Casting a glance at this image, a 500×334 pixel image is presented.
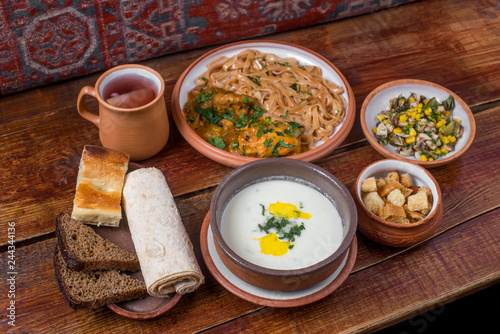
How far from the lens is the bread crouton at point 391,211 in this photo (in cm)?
213

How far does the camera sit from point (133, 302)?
196 cm

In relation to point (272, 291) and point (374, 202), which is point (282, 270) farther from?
point (374, 202)

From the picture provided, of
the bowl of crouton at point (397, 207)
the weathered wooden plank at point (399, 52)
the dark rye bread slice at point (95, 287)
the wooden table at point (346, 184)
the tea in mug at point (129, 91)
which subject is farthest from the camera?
the weathered wooden plank at point (399, 52)

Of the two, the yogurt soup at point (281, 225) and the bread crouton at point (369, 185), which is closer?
the yogurt soup at point (281, 225)

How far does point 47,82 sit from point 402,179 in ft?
6.29

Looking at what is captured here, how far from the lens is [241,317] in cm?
203

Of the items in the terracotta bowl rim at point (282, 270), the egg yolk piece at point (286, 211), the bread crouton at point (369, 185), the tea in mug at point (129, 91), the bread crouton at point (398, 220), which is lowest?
the bread crouton at point (398, 220)

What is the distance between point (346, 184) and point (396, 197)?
0.32m

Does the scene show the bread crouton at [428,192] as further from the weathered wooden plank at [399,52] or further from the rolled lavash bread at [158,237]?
the rolled lavash bread at [158,237]

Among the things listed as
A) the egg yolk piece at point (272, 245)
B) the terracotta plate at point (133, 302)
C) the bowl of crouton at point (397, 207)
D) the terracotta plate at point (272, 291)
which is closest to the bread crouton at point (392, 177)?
the bowl of crouton at point (397, 207)

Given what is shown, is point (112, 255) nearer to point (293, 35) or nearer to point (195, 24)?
point (195, 24)

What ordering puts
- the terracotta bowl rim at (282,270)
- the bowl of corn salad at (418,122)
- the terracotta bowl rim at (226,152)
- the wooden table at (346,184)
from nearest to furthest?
the terracotta bowl rim at (282,270) < the wooden table at (346,184) < the terracotta bowl rim at (226,152) < the bowl of corn salad at (418,122)

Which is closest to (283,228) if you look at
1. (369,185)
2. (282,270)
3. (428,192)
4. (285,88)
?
(282,270)

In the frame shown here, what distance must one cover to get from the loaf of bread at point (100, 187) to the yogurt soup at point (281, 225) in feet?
1.53
